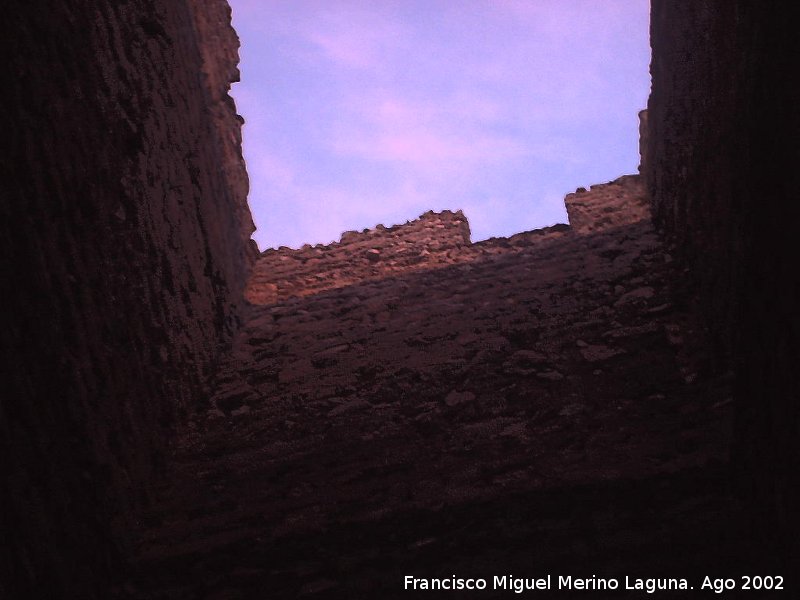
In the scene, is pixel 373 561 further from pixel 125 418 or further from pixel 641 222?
pixel 641 222

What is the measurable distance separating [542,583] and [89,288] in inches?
72.6

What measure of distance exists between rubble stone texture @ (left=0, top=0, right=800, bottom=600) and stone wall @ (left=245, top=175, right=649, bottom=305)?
5.59 feet

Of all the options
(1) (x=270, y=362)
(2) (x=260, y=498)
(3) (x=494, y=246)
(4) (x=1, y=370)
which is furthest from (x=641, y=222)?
(4) (x=1, y=370)

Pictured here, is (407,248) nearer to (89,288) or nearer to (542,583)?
(89,288)

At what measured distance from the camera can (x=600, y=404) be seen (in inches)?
106

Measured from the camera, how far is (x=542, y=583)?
2076mm

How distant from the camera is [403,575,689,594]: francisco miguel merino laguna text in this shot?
1.99 meters

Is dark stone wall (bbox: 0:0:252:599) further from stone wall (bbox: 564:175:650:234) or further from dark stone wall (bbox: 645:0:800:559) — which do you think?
stone wall (bbox: 564:175:650:234)

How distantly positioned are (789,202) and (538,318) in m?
1.77

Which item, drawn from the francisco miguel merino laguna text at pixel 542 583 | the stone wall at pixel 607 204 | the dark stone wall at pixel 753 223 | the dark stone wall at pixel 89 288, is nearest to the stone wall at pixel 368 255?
the stone wall at pixel 607 204

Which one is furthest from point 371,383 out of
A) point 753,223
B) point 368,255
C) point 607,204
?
point 607,204

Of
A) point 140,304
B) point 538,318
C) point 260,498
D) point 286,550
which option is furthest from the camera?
point 538,318

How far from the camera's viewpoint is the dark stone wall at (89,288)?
7.36ft

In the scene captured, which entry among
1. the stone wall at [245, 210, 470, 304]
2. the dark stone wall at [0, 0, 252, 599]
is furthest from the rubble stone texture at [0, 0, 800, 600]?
the stone wall at [245, 210, 470, 304]
